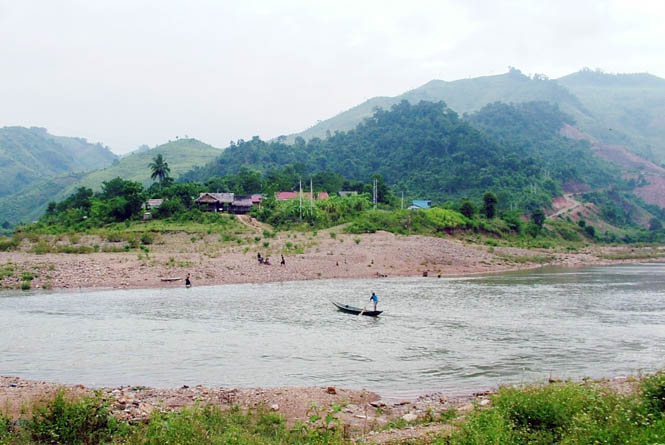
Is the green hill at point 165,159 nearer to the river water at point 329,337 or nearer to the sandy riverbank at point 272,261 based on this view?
the sandy riverbank at point 272,261

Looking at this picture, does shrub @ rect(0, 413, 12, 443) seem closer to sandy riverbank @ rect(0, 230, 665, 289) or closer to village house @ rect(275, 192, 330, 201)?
sandy riverbank @ rect(0, 230, 665, 289)

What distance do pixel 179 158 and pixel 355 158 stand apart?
6434 centimetres

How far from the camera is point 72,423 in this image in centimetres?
1122

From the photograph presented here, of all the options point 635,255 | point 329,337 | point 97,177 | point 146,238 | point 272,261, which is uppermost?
point 97,177

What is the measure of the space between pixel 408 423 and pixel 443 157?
9971 centimetres

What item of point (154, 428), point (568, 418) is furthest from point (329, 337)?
point (568, 418)

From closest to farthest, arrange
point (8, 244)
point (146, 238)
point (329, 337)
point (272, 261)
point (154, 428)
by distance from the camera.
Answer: point (154, 428)
point (329, 337)
point (272, 261)
point (8, 244)
point (146, 238)

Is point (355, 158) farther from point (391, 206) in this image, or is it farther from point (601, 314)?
point (601, 314)

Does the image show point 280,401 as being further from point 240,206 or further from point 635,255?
point 635,255

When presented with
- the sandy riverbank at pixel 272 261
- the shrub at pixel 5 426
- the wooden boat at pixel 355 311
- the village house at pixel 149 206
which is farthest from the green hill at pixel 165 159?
the shrub at pixel 5 426

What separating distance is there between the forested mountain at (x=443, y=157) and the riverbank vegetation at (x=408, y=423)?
75682 millimetres

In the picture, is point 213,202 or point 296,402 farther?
point 213,202

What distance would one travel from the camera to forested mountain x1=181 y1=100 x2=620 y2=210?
317 ft

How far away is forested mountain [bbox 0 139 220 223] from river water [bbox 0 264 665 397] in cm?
9950
